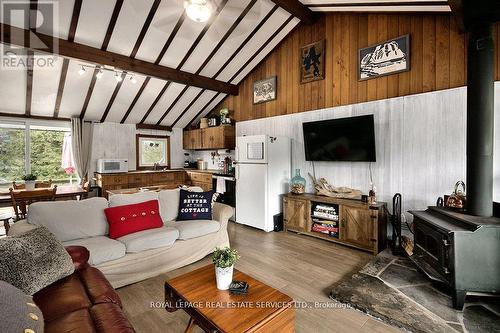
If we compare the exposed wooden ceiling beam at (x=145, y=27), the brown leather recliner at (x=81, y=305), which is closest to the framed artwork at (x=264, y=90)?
the exposed wooden ceiling beam at (x=145, y=27)

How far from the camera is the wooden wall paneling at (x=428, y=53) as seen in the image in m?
3.30

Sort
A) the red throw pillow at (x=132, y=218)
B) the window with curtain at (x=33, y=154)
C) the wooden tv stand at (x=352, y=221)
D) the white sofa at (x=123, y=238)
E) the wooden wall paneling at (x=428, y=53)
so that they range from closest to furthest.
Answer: the white sofa at (x=123, y=238), the red throw pillow at (x=132, y=218), the wooden wall paneling at (x=428, y=53), the wooden tv stand at (x=352, y=221), the window with curtain at (x=33, y=154)

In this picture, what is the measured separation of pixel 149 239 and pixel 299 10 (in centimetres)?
442

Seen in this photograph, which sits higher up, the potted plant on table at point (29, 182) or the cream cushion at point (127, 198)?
the potted plant on table at point (29, 182)

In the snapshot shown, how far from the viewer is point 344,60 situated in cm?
420

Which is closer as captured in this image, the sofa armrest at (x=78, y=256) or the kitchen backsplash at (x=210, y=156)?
the sofa armrest at (x=78, y=256)

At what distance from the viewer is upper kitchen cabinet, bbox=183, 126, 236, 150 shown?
6.25 metres

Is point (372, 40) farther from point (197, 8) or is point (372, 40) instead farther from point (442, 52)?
point (197, 8)

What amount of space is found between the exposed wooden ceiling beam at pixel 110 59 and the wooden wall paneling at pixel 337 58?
2.77 metres

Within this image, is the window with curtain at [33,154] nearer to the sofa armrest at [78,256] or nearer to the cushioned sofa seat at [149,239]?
the cushioned sofa seat at [149,239]

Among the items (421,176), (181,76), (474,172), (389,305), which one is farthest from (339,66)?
(389,305)

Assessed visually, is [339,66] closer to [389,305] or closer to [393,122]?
[393,122]

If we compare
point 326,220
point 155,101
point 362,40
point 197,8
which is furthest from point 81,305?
point 155,101

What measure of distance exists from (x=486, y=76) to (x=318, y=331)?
107 inches
